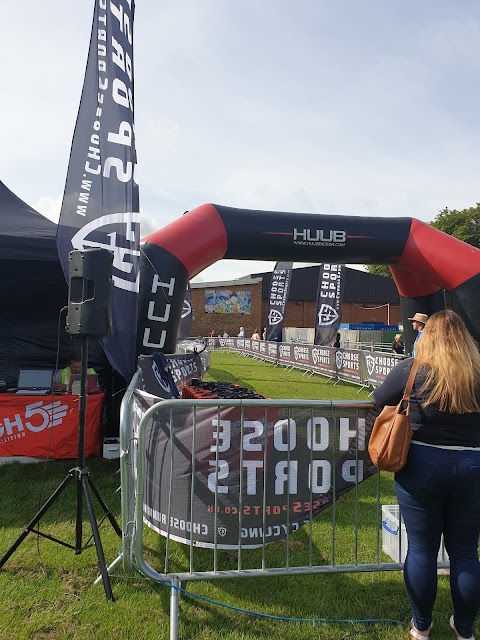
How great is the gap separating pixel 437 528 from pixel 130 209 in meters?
4.19

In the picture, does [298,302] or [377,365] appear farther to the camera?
[298,302]

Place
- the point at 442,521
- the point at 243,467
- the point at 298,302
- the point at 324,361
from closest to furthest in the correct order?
the point at 442,521
the point at 243,467
the point at 324,361
the point at 298,302

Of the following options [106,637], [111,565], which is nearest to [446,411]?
[106,637]

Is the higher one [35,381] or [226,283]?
[226,283]

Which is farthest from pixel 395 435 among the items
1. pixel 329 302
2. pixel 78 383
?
pixel 329 302

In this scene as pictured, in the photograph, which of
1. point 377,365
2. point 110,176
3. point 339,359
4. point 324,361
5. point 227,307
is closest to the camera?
point 110,176

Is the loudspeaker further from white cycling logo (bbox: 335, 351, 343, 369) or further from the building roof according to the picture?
the building roof

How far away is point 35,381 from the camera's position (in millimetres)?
6273

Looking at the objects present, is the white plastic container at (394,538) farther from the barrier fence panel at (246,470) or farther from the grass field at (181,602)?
the barrier fence panel at (246,470)

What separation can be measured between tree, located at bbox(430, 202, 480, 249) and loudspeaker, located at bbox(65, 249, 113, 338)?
4438cm

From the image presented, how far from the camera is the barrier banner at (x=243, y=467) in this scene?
2.84 metres

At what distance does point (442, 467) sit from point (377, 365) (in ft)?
34.5

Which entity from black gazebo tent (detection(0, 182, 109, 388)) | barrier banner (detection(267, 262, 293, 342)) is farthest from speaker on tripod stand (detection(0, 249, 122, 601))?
barrier banner (detection(267, 262, 293, 342))

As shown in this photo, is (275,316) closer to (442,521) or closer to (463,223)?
(442,521)
